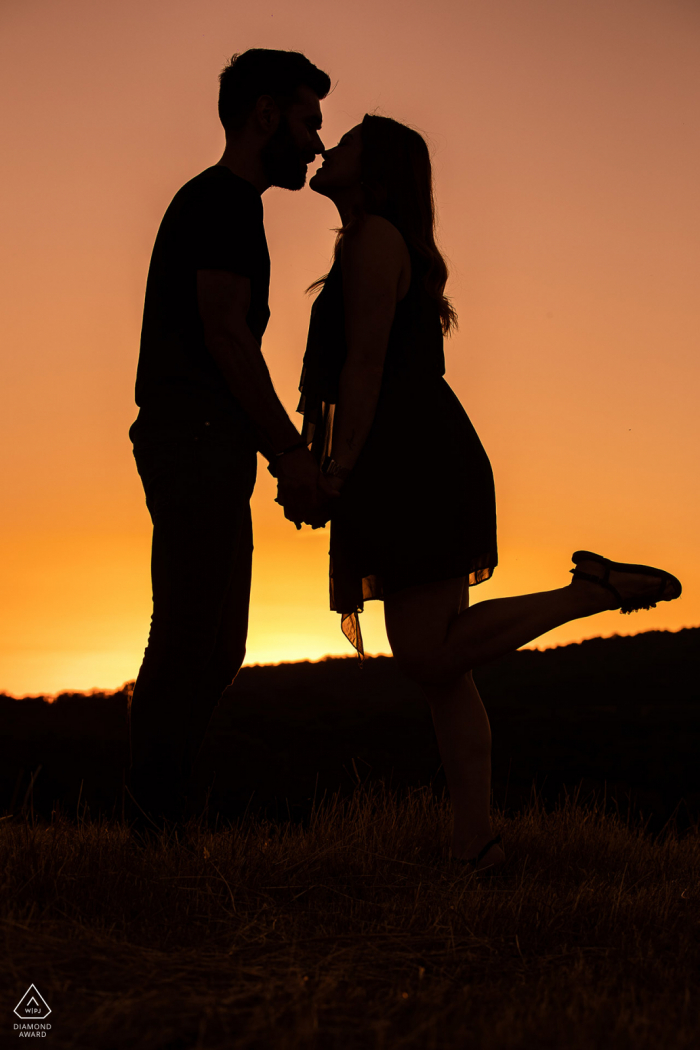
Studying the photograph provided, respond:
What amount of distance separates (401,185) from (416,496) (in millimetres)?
1074

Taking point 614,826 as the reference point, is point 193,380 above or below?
above

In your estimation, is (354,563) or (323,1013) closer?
(323,1013)

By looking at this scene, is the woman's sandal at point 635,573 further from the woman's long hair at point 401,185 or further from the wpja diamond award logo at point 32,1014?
the wpja diamond award logo at point 32,1014

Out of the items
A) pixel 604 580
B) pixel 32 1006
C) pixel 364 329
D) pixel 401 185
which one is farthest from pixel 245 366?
pixel 32 1006

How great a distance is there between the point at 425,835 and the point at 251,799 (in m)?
0.74

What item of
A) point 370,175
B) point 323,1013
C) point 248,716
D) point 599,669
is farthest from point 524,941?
point 599,669

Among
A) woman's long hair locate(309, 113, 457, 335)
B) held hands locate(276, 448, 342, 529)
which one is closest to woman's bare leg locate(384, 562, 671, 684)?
held hands locate(276, 448, 342, 529)

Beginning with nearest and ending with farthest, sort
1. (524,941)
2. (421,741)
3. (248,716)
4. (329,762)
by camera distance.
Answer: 1. (524,941)
2. (329,762)
3. (421,741)
4. (248,716)

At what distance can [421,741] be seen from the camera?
4.56m

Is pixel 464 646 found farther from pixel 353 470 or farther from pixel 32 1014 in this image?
pixel 32 1014

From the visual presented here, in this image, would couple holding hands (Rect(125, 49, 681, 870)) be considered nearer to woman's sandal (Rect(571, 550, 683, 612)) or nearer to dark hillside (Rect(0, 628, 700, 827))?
woman's sandal (Rect(571, 550, 683, 612))

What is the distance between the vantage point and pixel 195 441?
8.61 ft

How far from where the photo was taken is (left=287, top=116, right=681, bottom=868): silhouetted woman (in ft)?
8.63

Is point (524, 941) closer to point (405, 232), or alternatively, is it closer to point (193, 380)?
point (193, 380)
